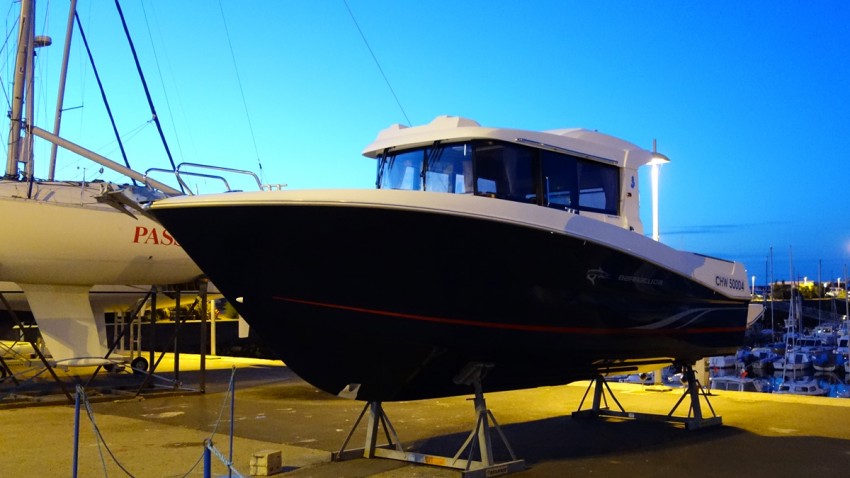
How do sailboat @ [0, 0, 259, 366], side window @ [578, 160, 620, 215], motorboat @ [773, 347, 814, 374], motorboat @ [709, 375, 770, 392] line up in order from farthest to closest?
motorboat @ [773, 347, 814, 374], motorboat @ [709, 375, 770, 392], sailboat @ [0, 0, 259, 366], side window @ [578, 160, 620, 215]

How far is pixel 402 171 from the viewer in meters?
7.92

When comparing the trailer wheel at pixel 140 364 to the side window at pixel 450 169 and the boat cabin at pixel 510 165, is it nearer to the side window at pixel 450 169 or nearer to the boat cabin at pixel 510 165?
the boat cabin at pixel 510 165

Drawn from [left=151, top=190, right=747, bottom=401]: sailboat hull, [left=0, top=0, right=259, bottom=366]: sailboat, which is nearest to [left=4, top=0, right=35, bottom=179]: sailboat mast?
[left=0, top=0, right=259, bottom=366]: sailboat

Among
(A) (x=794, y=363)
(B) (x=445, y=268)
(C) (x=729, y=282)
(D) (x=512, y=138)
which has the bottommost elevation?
(A) (x=794, y=363)

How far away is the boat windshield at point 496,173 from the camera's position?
7.36 metres

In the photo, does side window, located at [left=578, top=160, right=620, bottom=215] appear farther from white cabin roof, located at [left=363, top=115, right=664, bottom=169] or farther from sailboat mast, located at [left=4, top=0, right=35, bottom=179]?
sailboat mast, located at [left=4, top=0, right=35, bottom=179]

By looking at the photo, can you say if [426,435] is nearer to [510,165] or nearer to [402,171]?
[402,171]

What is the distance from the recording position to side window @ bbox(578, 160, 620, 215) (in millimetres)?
8156

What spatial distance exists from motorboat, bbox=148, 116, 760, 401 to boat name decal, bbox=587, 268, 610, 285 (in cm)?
2

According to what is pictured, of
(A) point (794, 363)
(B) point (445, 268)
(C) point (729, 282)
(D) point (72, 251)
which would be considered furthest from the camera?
(A) point (794, 363)

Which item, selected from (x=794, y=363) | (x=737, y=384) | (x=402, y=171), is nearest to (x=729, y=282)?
(x=402, y=171)

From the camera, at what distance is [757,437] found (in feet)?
29.6

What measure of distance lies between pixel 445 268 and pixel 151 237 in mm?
8087

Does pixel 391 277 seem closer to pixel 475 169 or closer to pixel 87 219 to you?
pixel 475 169
